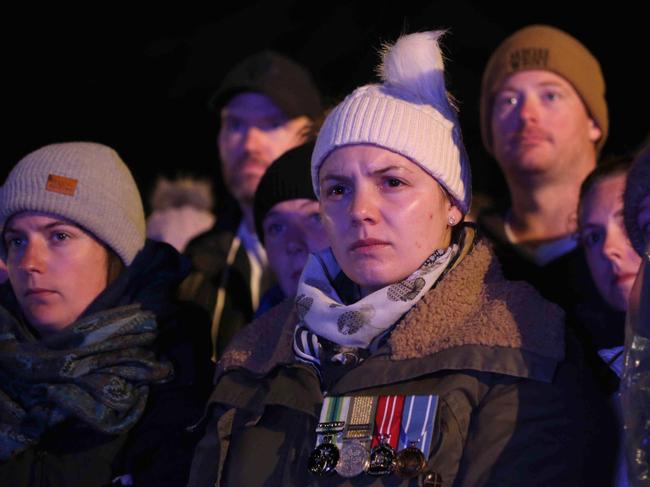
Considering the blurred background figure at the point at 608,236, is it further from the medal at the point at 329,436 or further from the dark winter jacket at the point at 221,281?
the dark winter jacket at the point at 221,281

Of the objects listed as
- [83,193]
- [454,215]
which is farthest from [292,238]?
[454,215]

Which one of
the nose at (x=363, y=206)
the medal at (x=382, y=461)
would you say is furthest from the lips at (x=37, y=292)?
the medal at (x=382, y=461)

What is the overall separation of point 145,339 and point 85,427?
0.32 metres

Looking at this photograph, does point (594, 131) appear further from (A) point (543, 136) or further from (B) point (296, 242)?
(B) point (296, 242)

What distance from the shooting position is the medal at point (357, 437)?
2.75 m

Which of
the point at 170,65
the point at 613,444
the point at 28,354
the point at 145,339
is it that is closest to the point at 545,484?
the point at 613,444

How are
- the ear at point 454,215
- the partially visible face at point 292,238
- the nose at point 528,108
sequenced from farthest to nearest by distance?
the nose at point 528,108, the partially visible face at point 292,238, the ear at point 454,215

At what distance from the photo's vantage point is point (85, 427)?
3523 mm

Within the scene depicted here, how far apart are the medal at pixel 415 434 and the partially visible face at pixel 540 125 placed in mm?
1907

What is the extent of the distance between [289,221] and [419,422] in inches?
59.9

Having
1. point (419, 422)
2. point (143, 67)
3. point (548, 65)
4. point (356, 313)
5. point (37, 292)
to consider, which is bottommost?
point (419, 422)

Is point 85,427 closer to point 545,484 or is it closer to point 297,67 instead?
point 545,484

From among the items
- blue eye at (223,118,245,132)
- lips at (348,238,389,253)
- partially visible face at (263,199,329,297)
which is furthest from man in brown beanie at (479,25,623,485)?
lips at (348,238,389,253)

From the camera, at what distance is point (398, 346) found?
2.89 m
